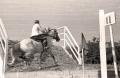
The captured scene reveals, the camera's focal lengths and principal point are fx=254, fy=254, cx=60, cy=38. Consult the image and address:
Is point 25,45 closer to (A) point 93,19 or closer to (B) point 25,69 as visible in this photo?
(B) point 25,69

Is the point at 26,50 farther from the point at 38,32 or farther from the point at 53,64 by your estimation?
the point at 53,64

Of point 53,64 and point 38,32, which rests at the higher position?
point 38,32

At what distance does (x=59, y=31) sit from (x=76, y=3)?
492 millimetres

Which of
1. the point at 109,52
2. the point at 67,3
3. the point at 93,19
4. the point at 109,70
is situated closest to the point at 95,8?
the point at 93,19

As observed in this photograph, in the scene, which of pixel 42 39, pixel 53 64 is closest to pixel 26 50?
pixel 42 39

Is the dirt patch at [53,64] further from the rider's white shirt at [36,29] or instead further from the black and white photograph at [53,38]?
the rider's white shirt at [36,29]

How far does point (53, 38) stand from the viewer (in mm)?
3844

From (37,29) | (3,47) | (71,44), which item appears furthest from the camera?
(71,44)

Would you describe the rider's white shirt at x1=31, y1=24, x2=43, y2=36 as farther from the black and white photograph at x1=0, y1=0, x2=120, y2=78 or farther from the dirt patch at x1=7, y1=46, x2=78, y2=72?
the dirt patch at x1=7, y1=46, x2=78, y2=72

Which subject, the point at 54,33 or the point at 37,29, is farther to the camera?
the point at 54,33

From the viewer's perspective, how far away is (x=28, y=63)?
361 cm

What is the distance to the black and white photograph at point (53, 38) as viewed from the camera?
3.55 metres

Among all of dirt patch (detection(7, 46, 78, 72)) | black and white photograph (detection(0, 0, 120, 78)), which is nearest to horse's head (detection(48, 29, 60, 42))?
black and white photograph (detection(0, 0, 120, 78))

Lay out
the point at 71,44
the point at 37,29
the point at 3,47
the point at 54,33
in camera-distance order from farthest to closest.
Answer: the point at 71,44, the point at 54,33, the point at 37,29, the point at 3,47
